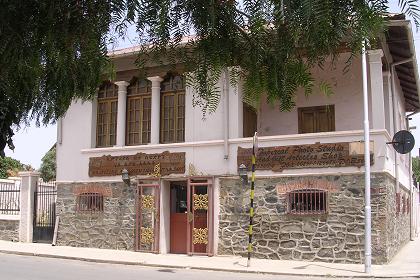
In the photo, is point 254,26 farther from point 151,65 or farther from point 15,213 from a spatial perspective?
point 15,213

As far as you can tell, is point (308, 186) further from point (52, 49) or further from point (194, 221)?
point (52, 49)

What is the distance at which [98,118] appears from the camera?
20.0 m

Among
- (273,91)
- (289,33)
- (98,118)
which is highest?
(98,118)

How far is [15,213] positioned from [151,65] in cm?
2023

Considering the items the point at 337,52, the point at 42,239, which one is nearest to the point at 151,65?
the point at 337,52

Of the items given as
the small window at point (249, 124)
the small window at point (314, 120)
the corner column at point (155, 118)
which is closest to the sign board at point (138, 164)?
the corner column at point (155, 118)

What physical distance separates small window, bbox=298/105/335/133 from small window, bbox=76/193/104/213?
24.0 feet

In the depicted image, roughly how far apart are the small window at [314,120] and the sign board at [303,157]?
6.78 feet

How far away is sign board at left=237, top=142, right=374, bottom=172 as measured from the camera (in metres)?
15.5

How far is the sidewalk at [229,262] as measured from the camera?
45.7 feet

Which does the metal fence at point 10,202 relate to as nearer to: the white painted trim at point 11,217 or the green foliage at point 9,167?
the white painted trim at point 11,217

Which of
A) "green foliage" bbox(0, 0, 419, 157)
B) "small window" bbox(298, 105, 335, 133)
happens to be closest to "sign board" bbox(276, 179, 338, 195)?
"small window" bbox(298, 105, 335, 133)

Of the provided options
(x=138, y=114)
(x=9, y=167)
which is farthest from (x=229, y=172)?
(x=9, y=167)

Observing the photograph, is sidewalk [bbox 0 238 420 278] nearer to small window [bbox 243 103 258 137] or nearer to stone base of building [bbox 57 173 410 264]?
stone base of building [bbox 57 173 410 264]
